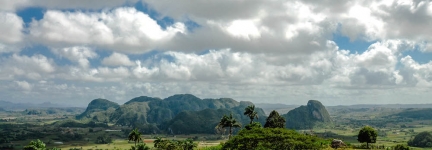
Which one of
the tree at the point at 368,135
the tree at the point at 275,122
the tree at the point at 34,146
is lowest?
the tree at the point at 34,146

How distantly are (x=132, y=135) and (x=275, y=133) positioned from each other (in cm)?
7851

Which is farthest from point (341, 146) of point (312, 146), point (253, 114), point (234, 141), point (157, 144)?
point (157, 144)

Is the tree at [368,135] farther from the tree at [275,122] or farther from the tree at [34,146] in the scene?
the tree at [34,146]

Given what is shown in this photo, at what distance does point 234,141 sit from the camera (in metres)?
118

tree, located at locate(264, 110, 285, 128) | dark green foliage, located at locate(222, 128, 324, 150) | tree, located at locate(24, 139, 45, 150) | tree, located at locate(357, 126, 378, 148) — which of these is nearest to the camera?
dark green foliage, located at locate(222, 128, 324, 150)

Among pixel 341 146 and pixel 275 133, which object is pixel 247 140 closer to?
pixel 275 133

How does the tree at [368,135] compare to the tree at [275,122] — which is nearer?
the tree at [368,135]

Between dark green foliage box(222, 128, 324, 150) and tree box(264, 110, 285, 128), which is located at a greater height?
tree box(264, 110, 285, 128)

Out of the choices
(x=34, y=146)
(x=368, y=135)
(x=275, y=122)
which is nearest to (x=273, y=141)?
(x=368, y=135)

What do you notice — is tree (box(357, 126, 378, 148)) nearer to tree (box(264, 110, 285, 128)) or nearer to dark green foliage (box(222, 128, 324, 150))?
tree (box(264, 110, 285, 128))

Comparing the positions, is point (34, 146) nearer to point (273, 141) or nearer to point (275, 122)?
point (273, 141)

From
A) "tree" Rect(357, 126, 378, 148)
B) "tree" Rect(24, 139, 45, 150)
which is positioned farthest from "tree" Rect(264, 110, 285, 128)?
"tree" Rect(24, 139, 45, 150)

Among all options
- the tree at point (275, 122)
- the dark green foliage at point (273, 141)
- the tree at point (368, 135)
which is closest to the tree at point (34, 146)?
the dark green foliage at point (273, 141)

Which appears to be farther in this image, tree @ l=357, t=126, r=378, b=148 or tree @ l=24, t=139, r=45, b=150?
tree @ l=357, t=126, r=378, b=148
